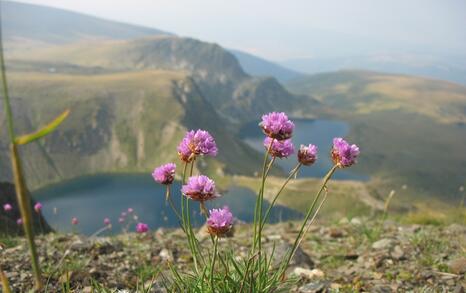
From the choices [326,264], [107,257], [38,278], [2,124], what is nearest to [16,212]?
[107,257]

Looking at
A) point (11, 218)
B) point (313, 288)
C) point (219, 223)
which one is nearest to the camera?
point (219, 223)

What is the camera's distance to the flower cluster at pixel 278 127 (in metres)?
4.12

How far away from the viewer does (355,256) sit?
393 inches

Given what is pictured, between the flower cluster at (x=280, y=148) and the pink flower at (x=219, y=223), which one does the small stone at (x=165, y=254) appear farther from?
the pink flower at (x=219, y=223)

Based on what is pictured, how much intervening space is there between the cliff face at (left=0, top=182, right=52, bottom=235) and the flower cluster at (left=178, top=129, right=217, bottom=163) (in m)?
7.35

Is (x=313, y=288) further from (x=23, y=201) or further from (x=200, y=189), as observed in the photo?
Answer: (x=23, y=201)

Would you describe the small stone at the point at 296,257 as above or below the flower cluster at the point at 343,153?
below

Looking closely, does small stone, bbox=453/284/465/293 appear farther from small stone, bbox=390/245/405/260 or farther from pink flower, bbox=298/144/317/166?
pink flower, bbox=298/144/317/166

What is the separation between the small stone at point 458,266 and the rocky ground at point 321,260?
0.05ft

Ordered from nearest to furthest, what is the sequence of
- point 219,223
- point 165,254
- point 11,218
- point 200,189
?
point 219,223
point 200,189
point 165,254
point 11,218

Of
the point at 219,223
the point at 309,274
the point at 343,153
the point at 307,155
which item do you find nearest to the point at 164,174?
the point at 219,223

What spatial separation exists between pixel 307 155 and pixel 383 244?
22.3ft

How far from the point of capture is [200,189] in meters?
3.78

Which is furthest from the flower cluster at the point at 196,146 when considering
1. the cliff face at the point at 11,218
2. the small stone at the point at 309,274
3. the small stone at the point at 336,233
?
the small stone at the point at 336,233
